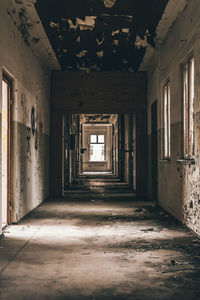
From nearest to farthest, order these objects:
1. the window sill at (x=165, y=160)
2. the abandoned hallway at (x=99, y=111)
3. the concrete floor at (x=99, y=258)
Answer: the concrete floor at (x=99, y=258), the abandoned hallway at (x=99, y=111), the window sill at (x=165, y=160)

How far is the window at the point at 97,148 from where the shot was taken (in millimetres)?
25109

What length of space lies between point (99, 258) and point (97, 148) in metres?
21.6

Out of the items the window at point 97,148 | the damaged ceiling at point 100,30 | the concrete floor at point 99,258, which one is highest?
the damaged ceiling at point 100,30

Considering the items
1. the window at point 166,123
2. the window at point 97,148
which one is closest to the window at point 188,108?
the window at point 166,123

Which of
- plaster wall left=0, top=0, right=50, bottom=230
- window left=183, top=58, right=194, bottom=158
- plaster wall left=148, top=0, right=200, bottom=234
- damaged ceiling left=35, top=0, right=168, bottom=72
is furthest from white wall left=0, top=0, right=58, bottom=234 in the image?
window left=183, top=58, right=194, bottom=158

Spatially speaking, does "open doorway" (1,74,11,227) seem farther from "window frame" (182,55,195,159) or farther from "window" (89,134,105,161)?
"window" (89,134,105,161)

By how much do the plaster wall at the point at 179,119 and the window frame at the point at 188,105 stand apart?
0.06 metres

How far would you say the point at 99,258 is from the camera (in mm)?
3623

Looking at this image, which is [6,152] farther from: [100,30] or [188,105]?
[100,30]

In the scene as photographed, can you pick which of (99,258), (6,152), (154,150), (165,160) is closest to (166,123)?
(165,160)

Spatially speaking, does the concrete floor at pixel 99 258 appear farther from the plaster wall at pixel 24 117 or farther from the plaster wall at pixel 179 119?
the plaster wall at pixel 24 117

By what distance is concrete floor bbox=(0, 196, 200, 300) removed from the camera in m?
2.72

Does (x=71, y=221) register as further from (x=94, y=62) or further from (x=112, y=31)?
(x=94, y=62)

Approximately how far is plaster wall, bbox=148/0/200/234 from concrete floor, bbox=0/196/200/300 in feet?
1.08
